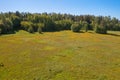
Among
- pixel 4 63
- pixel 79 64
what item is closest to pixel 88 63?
pixel 79 64

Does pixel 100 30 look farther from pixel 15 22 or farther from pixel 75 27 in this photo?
pixel 15 22

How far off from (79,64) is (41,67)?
9082 millimetres

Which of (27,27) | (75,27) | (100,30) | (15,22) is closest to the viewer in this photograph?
(27,27)

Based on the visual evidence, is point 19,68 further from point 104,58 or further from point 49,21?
point 49,21

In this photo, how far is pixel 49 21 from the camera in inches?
5541

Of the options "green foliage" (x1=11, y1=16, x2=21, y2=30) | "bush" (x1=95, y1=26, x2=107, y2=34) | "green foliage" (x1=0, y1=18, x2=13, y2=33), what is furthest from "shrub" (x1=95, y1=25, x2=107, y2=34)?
"green foliage" (x1=0, y1=18, x2=13, y2=33)

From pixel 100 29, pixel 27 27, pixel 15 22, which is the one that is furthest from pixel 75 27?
pixel 15 22

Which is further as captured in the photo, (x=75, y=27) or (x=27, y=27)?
(x=75, y=27)

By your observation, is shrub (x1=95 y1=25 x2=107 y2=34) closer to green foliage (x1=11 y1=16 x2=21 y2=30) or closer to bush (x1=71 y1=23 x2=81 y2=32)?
bush (x1=71 y1=23 x2=81 y2=32)

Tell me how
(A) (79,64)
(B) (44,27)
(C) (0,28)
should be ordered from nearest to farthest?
1. (A) (79,64)
2. (C) (0,28)
3. (B) (44,27)

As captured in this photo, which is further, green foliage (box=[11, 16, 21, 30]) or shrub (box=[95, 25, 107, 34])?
green foliage (box=[11, 16, 21, 30])

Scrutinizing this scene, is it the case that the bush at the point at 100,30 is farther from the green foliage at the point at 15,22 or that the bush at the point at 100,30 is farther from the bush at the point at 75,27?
the green foliage at the point at 15,22

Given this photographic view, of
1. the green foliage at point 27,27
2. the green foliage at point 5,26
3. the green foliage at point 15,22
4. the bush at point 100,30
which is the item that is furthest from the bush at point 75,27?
the green foliage at point 5,26

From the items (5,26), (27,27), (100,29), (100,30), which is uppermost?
(5,26)
